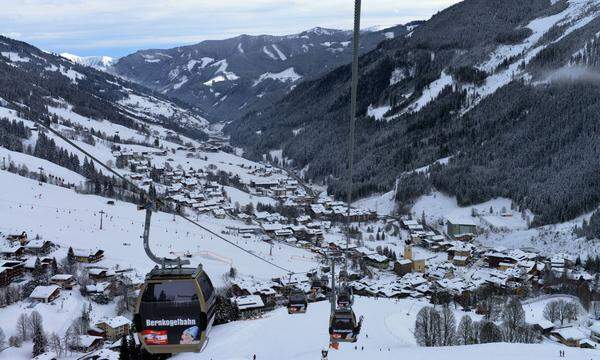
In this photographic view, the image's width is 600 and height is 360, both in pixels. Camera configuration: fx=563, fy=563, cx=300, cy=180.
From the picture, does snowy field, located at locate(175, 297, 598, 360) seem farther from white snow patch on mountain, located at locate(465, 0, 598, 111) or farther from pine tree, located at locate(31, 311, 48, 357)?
white snow patch on mountain, located at locate(465, 0, 598, 111)

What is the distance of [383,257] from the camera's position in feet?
287

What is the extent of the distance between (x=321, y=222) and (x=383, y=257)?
100ft

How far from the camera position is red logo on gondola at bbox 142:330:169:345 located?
13797 mm

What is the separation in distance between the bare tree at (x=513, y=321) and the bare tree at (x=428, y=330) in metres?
6.41

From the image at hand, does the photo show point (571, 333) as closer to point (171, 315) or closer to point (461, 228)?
point (171, 315)

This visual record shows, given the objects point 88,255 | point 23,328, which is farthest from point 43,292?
point 88,255

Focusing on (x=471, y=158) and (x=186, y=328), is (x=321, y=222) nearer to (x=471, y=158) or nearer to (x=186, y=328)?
(x=471, y=158)

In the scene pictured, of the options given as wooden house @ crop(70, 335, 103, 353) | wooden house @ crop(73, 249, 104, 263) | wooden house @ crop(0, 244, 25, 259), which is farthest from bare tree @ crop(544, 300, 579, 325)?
wooden house @ crop(0, 244, 25, 259)

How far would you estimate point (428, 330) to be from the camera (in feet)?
171

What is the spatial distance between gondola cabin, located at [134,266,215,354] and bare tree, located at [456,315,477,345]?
42.0m

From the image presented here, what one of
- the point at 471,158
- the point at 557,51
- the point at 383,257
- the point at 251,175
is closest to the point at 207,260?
the point at 383,257

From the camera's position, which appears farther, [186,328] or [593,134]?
[593,134]

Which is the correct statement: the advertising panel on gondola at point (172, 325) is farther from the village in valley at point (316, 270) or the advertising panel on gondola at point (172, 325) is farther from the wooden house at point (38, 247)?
the wooden house at point (38, 247)

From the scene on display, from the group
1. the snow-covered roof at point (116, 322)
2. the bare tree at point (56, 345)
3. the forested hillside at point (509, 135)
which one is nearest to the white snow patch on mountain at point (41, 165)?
the forested hillside at point (509, 135)
